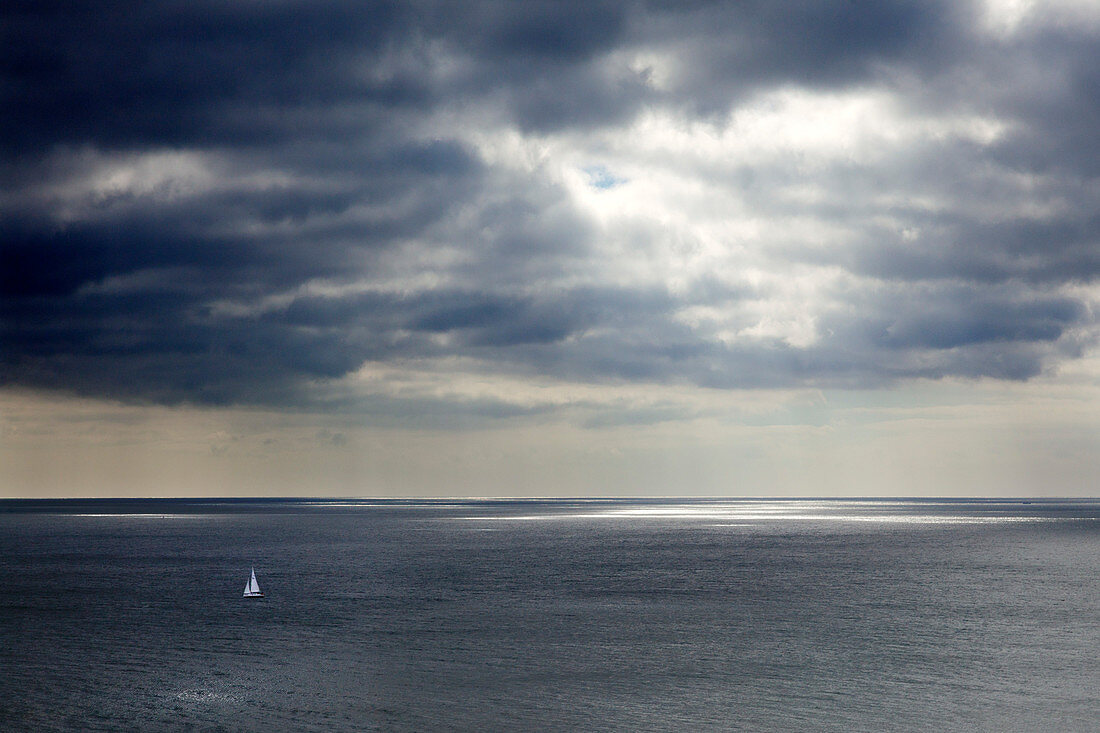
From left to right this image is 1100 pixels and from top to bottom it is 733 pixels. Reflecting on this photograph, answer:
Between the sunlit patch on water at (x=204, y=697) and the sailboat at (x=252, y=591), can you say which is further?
the sailboat at (x=252, y=591)

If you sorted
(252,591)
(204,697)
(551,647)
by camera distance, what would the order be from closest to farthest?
1. (204,697)
2. (551,647)
3. (252,591)

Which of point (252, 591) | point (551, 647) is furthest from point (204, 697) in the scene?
point (252, 591)

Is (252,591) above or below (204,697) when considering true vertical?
below

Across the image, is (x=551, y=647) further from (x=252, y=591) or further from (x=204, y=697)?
(x=252, y=591)

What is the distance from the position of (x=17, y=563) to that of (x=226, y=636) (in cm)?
6777

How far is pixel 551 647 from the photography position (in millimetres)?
50062

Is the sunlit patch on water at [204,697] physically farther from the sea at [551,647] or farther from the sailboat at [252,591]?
the sailboat at [252,591]

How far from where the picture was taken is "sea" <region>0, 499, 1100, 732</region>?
A: 36219mm

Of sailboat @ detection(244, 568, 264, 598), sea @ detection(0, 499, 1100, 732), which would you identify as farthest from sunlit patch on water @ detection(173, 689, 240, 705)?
sailboat @ detection(244, 568, 264, 598)

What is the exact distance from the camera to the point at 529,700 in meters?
38.3

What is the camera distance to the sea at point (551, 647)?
36219mm

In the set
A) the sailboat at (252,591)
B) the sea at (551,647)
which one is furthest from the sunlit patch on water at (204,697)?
the sailboat at (252,591)

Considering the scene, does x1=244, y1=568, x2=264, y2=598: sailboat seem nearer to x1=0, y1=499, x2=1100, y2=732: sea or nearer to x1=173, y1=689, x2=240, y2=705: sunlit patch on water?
x1=0, y1=499, x2=1100, y2=732: sea

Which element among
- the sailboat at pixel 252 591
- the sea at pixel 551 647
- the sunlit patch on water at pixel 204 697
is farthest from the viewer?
the sailboat at pixel 252 591
